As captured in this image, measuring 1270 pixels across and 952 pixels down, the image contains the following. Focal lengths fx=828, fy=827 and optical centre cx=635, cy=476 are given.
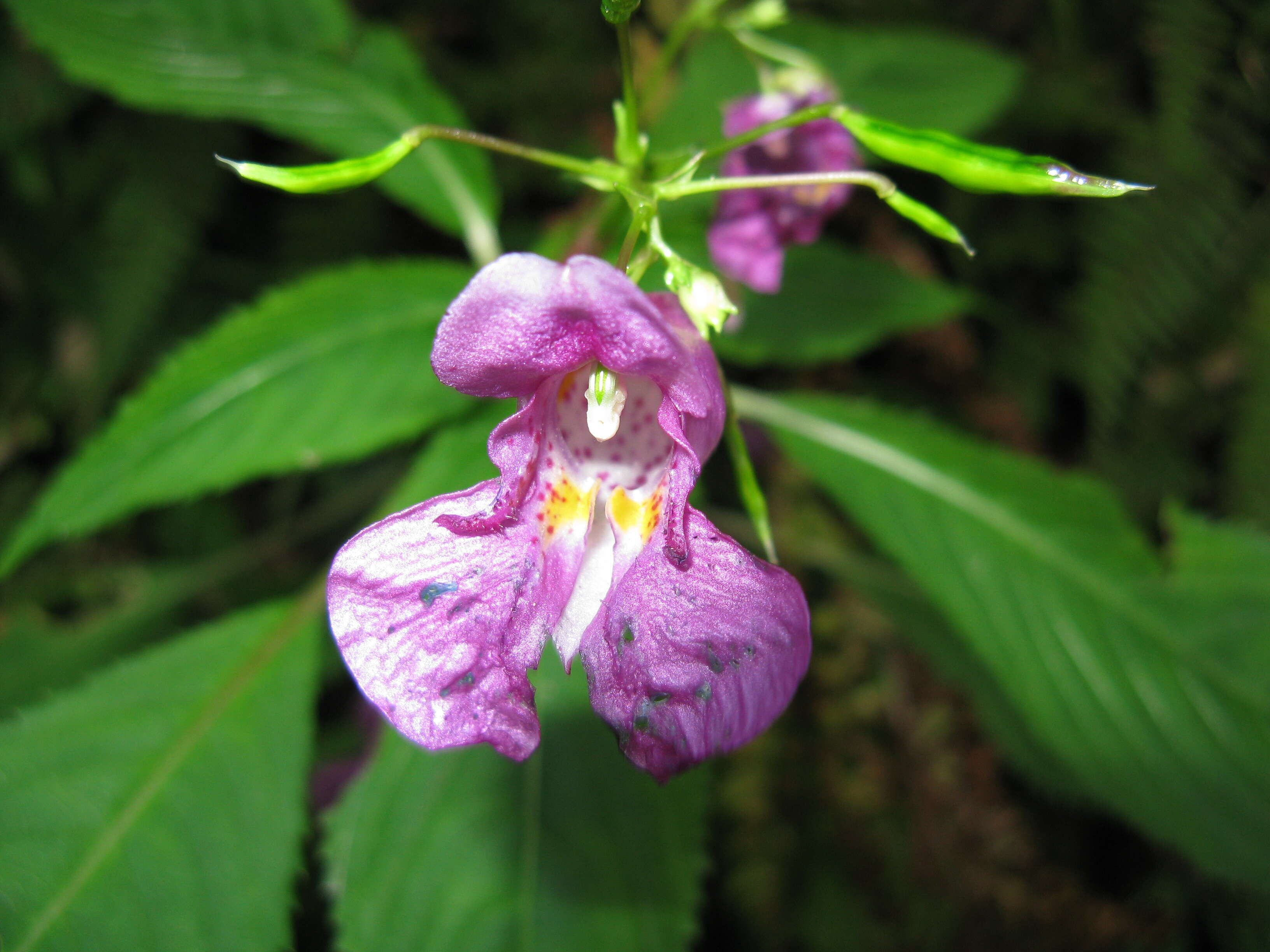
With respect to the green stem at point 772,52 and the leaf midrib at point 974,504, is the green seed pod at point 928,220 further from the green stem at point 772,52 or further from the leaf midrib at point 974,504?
the leaf midrib at point 974,504

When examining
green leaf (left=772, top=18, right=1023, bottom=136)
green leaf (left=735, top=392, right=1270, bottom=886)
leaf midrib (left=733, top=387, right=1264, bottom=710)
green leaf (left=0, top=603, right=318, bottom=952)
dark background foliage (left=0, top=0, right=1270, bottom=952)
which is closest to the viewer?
green leaf (left=0, top=603, right=318, bottom=952)

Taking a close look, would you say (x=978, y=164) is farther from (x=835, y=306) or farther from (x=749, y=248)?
(x=835, y=306)

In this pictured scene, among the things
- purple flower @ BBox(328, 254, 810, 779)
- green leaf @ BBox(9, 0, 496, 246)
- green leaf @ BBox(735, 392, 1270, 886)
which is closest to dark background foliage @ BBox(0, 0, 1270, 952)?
green leaf @ BBox(9, 0, 496, 246)

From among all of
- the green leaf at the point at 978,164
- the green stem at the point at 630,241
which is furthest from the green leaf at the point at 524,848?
the green leaf at the point at 978,164

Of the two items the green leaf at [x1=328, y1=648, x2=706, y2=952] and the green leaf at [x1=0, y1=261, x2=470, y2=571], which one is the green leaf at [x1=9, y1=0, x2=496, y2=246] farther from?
the green leaf at [x1=328, y1=648, x2=706, y2=952]

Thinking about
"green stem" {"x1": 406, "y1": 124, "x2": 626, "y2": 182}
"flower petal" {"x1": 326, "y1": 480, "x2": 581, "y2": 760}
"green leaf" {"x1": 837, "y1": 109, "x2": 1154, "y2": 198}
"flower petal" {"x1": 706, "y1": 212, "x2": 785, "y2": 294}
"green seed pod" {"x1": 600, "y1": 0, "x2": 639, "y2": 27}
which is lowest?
"flower petal" {"x1": 326, "y1": 480, "x2": 581, "y2": 760}
